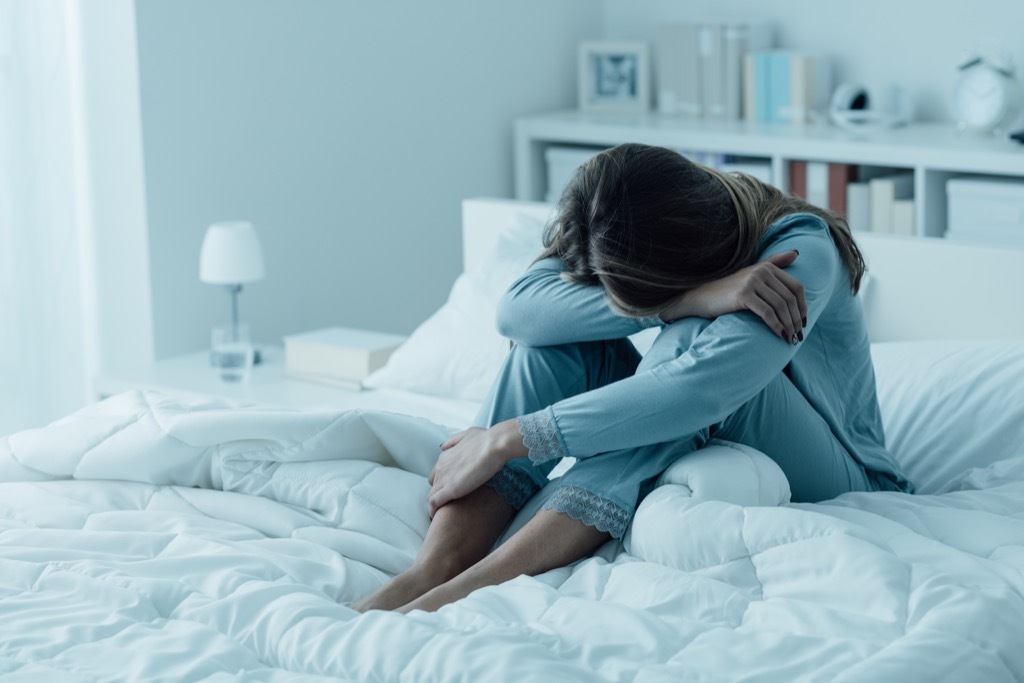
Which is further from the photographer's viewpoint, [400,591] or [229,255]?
[229,255]

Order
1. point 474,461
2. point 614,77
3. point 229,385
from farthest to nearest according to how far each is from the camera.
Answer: point 614,77
point 229,385
point 474,461

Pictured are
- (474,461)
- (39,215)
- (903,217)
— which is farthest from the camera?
(903,217)

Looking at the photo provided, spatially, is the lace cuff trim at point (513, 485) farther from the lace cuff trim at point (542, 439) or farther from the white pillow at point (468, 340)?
the white pillow at point (468, 340)

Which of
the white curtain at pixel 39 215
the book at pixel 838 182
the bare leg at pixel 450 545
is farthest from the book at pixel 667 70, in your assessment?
the bare leg at pixel 450 545

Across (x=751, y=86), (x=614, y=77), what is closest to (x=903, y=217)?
(x=751, y=86)

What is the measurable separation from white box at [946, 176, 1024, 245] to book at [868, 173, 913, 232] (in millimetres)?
136

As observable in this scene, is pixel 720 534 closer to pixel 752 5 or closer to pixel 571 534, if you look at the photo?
pixel 571 534

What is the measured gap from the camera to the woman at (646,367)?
4.62 ft

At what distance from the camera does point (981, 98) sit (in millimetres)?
3088

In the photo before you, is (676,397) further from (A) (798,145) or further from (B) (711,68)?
(B) (711,68)

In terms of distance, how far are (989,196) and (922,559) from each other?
1.82 m

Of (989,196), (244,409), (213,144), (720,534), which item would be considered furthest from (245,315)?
(720,534)

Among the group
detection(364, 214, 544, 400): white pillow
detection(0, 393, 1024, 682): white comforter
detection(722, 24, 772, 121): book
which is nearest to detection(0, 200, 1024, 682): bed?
detection(0, 393, 1024, 682): white comforter

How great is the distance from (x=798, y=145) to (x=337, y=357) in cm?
126
